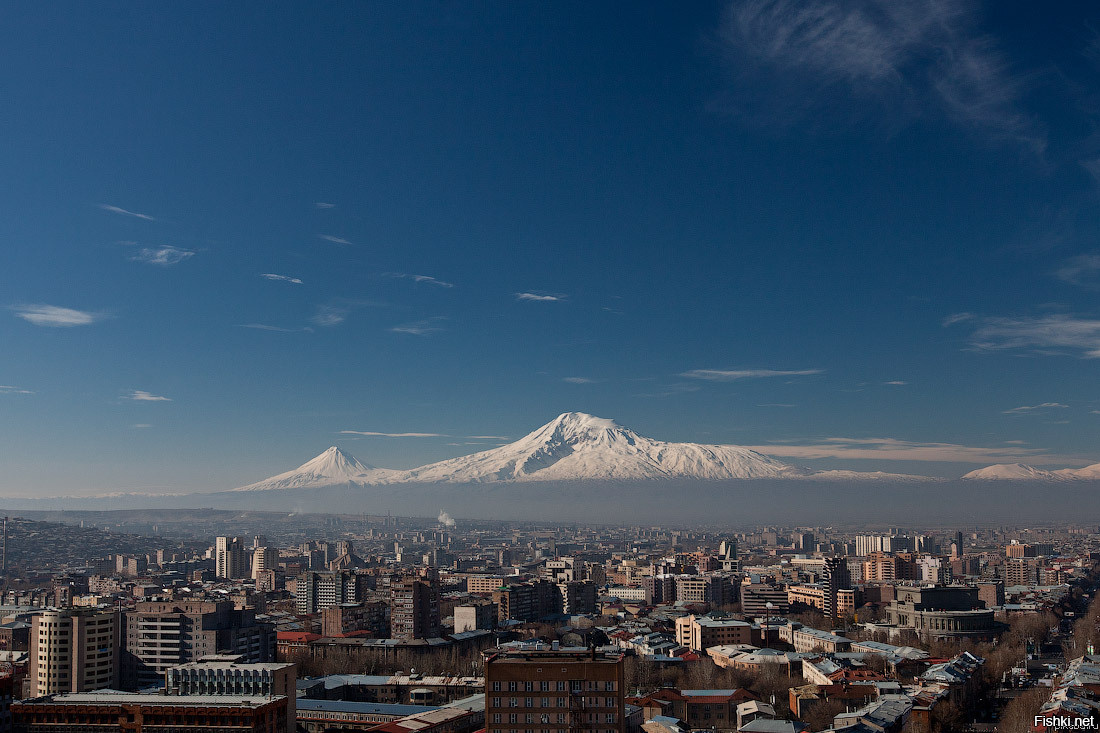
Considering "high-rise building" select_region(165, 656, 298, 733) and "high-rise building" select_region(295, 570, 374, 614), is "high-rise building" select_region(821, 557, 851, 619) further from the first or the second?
"high-rise building" select_region(165, 656, 298, 733)

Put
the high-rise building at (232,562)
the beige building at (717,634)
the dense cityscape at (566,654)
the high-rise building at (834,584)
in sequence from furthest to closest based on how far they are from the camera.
Result: the high-rise building at (232,562) → the high-rise building at (834,584) → the beige building at (717,634) → the dense cityscape at (566,654)

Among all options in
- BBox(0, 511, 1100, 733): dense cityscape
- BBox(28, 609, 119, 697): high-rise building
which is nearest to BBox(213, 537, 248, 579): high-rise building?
BBox(0, 511, 1100, 733): dense cityscape

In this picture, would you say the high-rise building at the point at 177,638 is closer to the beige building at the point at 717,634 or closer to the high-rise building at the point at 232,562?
the beige building at the point at 717,634

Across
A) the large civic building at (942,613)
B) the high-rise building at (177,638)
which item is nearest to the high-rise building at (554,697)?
the high-rise building at (177,638)

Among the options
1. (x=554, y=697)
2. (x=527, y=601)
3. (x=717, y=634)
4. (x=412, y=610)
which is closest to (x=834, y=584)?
(x=527, y=601)

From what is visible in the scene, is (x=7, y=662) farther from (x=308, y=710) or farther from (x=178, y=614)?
(x=308, y=710)

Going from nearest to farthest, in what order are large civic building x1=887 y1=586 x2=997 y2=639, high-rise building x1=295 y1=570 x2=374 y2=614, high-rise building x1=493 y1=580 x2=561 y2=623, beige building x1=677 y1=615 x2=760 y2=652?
beige building x1=677 y1=615 x2=760 y2=652, large civic building x1=887 y1=586 x2=997 y2=639, high-rise building x1=493 y1=580 x2=561 y2=623, high-rise building x1=295 y1=570 x2=374 y2=614

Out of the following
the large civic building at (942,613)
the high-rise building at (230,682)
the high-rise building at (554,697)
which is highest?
the high-rise building at (554,697)

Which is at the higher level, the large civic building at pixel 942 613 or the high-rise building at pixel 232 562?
the large civic building at pixel 942 613

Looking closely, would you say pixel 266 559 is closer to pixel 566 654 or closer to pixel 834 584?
pixel 834 584
